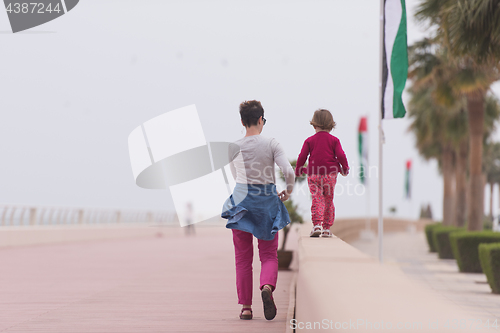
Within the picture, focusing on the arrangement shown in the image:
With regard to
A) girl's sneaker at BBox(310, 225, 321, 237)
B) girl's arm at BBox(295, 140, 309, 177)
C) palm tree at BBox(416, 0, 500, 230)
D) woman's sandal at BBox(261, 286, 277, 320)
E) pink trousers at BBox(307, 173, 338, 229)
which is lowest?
woman's sandal at BBox(261, 286, 277, 320)

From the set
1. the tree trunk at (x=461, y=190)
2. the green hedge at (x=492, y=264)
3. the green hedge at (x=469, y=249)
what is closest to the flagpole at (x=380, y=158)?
the green hedge at (x=492, y=264)

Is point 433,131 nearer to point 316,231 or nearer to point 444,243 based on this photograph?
point 444,243

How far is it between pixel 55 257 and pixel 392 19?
9763mm

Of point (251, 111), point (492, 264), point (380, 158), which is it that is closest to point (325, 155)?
point (251, 111)

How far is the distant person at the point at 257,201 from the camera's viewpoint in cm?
552

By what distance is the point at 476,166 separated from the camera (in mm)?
18219

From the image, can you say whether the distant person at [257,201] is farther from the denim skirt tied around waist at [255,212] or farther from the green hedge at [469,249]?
the green hedge at [469,249]

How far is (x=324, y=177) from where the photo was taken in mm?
6840

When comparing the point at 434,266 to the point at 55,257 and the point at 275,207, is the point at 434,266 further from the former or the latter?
the point at 275,207

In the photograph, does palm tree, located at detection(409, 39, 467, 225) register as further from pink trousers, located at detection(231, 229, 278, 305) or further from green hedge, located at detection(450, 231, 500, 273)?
pink trousers, located at detection(231, 229, 278, 305)

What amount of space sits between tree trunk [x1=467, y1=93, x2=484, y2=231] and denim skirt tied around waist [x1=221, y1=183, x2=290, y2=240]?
44.9ft

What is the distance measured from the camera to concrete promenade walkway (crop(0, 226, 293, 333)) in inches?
225

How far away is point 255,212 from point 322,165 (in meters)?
1.53

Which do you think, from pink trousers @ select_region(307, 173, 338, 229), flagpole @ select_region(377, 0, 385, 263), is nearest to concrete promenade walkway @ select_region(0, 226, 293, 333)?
pink trousers @ select_region(307, 173, 338, 229)
